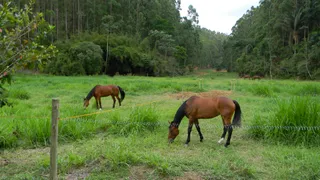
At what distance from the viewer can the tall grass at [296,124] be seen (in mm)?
A: 5809

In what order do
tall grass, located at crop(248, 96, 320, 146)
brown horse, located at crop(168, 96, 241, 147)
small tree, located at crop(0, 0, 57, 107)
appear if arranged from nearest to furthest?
small tree, located at crop(0, 0, 57, 107), tall grass, located at crop(248, 96, 320, 146), brown horse, located at crop(168, 96, 241, 147)

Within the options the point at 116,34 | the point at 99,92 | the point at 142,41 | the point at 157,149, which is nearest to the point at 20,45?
the point at 157,149

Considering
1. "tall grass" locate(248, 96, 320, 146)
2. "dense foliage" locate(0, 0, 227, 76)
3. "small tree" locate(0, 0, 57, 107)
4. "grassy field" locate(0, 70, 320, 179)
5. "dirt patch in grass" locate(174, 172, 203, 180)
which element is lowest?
"dirt patch in grass" locate(174, 172, 203, 180)

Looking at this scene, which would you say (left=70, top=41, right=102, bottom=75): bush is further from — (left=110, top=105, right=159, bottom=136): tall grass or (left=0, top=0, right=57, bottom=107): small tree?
(left=0, top=0, right=57, bottom=107): small tree

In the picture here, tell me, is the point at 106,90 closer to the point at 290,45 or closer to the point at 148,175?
the point at 148,175

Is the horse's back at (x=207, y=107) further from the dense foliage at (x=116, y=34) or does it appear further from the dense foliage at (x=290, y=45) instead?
the dense foliage at (x=290, y=45)

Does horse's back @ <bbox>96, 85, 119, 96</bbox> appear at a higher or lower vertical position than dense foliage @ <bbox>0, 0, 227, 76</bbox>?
lower

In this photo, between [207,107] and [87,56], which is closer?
[207,107]

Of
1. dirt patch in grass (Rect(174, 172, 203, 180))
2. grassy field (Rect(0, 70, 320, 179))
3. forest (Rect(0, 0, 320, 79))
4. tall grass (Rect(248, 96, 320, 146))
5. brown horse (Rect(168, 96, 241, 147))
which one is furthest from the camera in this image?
forest (Rect(0, 0, 320, 79))

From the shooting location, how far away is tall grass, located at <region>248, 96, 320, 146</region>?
5.81m

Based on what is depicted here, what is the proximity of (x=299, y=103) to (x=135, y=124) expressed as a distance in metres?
3.83

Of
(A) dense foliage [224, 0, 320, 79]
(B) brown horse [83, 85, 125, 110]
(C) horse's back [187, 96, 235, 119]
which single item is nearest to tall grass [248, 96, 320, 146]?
(C) horse's back [187, 96, 235, 119]

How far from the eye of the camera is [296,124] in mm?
5973

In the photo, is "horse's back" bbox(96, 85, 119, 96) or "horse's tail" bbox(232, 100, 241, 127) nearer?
"horse's tail" bbox(232, 100, 241, 127)
